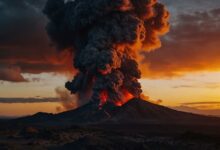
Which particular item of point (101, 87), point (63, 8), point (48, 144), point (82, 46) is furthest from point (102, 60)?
point (48, 144)

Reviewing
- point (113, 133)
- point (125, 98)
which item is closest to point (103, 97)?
point (125, 98)

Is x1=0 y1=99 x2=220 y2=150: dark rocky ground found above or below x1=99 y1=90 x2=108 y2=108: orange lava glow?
below

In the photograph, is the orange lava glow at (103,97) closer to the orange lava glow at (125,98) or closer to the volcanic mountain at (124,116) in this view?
the volcanic mountain at (124,116)

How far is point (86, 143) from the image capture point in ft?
→ 191

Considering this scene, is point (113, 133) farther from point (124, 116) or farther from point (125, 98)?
point (125, 98)

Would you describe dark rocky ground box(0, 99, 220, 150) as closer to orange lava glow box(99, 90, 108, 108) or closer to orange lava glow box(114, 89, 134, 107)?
orange lava glow box(99, 90, 108, 108)

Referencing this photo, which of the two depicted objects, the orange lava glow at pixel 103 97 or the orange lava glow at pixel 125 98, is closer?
the orange lava glow at pixel 103 97

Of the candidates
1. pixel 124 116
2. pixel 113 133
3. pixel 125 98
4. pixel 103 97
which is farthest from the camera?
pixel 125 98

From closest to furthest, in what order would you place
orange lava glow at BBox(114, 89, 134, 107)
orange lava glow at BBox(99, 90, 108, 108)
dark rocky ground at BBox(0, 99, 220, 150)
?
dark rocky ground at BBox(0, 99, 220, 150), orange lava glow at BBox(99, 90, 108, 108), orange lava glow at BBox(114, 89, 134, 107)

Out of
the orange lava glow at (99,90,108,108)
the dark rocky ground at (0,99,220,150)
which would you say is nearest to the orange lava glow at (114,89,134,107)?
the dark rocky ground at (0,99,220,150)

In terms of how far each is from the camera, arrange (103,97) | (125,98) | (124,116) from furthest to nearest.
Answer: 1. (125,98)
2. (124,116)
3. (103,97)

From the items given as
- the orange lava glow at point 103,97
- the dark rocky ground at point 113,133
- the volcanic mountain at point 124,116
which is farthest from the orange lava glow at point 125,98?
the orange lava glow at point 103,97

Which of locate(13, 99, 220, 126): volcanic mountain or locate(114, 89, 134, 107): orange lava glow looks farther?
locate(114, 89, 134, 107): orange lava glow

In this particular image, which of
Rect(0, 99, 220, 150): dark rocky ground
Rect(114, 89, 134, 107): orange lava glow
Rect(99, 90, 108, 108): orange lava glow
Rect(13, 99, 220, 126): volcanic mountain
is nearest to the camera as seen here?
Rect(0, 99, 220, 150): dark rocky ground
